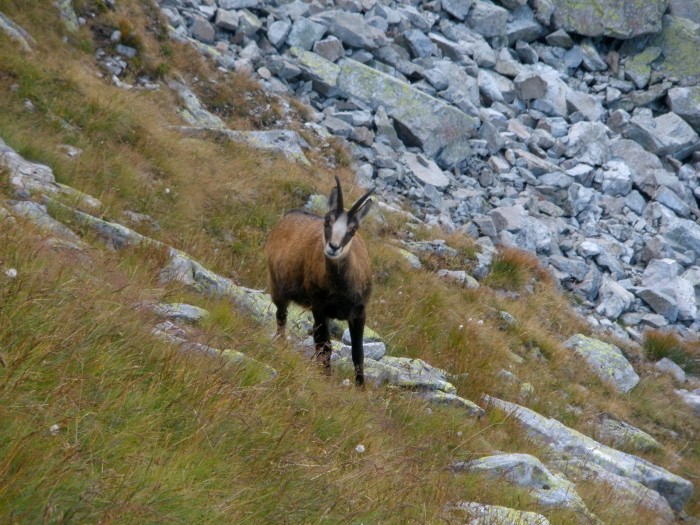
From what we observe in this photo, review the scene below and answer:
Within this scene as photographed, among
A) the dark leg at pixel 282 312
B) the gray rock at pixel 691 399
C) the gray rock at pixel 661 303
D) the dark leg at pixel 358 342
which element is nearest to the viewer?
the dark leg at pixel 358 342

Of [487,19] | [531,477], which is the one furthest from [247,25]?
[531,477]

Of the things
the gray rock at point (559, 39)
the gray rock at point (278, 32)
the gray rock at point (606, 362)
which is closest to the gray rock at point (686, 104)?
the gray rock at point (559, 39)

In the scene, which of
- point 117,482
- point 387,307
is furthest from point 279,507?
point 387,307

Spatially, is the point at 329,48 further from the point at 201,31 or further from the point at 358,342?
the point at 358,342

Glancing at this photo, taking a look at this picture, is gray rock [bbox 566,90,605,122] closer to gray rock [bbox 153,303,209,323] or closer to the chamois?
the chamois

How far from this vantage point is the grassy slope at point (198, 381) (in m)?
3.18

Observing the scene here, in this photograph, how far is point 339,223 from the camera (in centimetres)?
798

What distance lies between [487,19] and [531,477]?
92.1ft

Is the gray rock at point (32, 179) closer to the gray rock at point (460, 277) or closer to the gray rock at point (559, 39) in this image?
the gray rock at point (460, 277)

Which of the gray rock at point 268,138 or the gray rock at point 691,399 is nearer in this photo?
the gray rock at point 691,399

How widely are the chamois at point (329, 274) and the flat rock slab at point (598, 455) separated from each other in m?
2.08

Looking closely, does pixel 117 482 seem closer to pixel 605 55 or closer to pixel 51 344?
pixel 51 344

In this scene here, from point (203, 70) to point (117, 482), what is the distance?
1888cm

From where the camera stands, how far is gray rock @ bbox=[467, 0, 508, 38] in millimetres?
31734
